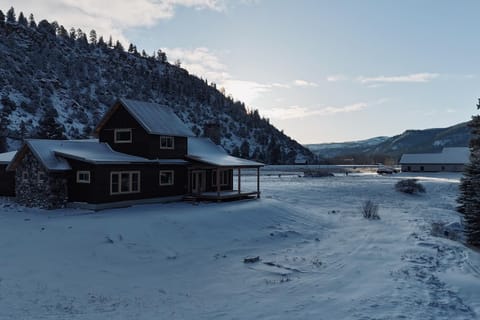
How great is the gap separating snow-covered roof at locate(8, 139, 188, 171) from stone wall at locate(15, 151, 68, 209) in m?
0.51

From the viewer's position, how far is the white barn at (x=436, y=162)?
94.0 meters

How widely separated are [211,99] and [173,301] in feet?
529

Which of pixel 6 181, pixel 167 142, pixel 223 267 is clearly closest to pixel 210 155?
pixel 167 142

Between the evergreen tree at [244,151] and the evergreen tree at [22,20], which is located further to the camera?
the evergreen tree at [22,20]

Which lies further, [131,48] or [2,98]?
[131,48]

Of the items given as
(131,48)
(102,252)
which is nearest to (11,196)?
(102,252)

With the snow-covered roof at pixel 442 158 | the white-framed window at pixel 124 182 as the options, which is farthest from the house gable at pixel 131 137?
the snow-covered roof at pixel 442 158

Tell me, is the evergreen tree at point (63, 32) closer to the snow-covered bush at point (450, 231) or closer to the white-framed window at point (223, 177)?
the white-framed window at point (223, 177)

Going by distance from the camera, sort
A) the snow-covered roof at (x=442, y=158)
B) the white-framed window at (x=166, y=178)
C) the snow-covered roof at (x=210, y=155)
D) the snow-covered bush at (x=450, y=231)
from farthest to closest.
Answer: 1. the snow-covered roof at (x=442, y=158)
2. the snow-covered roof at (x=210, y=155)
3. the white-framed window at (x=166, y=178)
4. the snow-covered bush at (x=450, y=231)

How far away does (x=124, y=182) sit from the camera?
24.6 meters

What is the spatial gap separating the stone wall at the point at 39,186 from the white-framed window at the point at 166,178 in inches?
247

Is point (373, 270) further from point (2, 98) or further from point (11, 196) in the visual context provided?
point (2, 98)

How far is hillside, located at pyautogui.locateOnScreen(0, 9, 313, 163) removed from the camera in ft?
273

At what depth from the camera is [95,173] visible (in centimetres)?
2259
